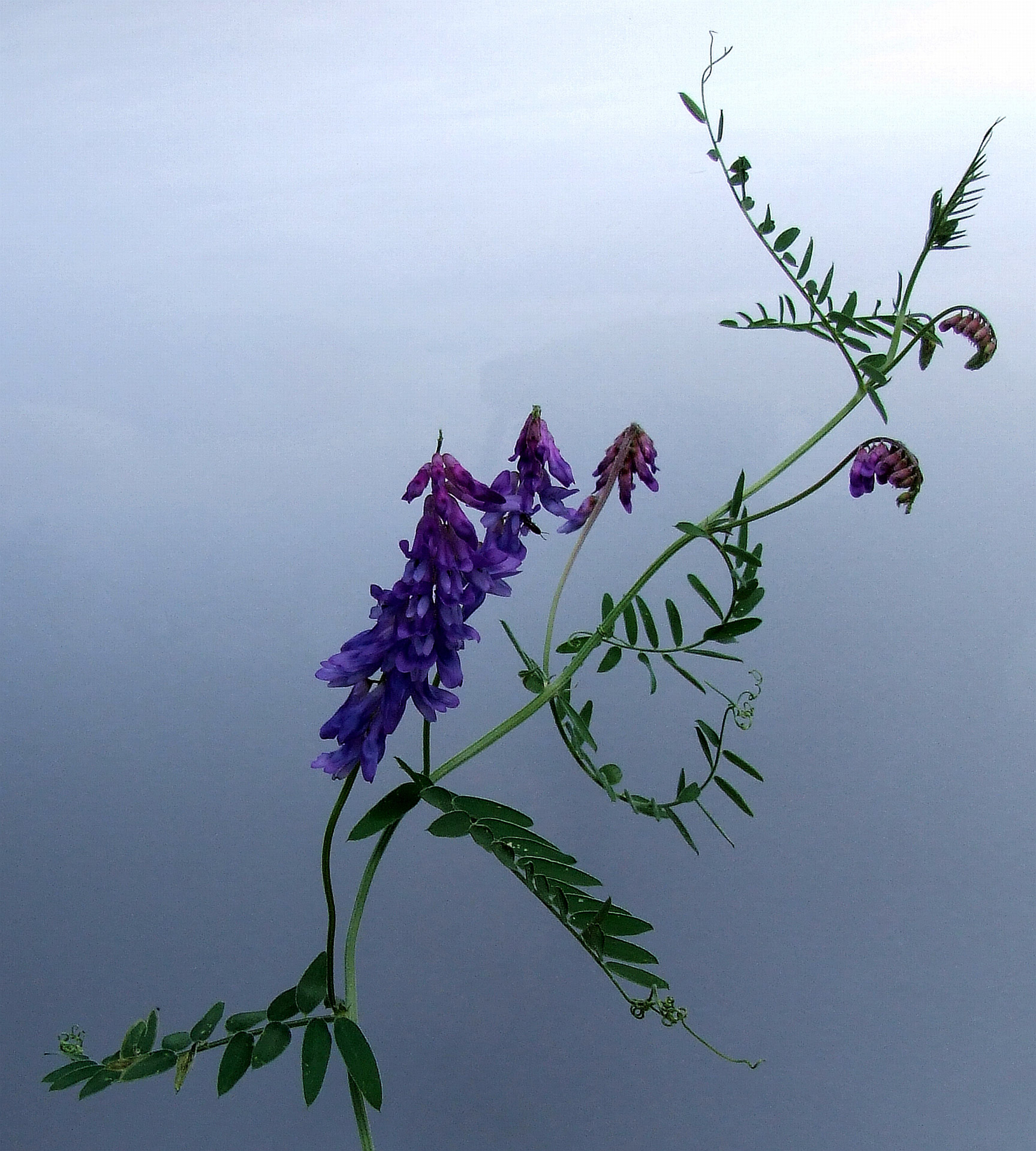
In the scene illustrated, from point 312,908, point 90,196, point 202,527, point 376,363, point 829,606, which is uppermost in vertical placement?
point 90,196

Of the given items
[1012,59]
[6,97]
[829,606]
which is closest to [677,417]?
[829,606]

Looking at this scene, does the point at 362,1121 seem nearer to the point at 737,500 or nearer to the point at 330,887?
the point at 330,887

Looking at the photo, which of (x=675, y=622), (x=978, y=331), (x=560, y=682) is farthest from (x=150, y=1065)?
(x=978, y=331)

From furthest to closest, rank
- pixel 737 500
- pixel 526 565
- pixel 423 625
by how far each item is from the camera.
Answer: pixel 526 565
pixel 737 500
pixel 423 625

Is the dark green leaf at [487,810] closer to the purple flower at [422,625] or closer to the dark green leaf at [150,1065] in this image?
the purple flower at [422,625]

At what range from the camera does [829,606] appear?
1179mm

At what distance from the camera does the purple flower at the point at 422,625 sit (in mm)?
643

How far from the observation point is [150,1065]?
0.67 meters

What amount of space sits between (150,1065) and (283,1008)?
0.09m

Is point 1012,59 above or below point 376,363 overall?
above

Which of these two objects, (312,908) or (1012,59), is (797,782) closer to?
(312,908)

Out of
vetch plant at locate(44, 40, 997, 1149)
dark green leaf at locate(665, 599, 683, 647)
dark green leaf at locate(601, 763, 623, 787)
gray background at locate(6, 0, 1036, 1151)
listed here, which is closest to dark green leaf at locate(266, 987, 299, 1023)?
vetch plant at locate(44, 40, 997, 1149)

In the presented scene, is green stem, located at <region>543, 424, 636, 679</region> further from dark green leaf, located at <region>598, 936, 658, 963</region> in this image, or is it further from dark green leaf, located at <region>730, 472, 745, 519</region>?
dark green leaf, located at <region>598, 936, 658, 963</region>

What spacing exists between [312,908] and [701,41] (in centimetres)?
104
